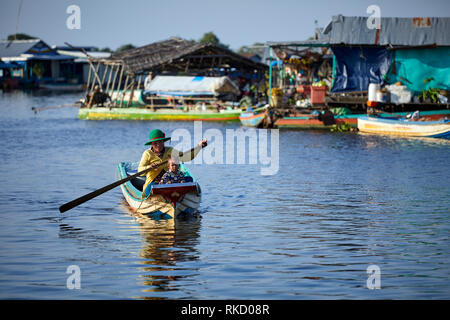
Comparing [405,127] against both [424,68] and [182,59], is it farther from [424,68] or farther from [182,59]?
[182,59]

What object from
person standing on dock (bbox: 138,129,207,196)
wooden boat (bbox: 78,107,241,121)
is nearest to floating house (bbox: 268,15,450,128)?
wooden boat (bbox: 78,107,241,121)

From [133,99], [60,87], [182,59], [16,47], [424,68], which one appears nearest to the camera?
[424,68]

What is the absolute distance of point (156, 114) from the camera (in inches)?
1329

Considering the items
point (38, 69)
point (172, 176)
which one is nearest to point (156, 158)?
point (172, 176)

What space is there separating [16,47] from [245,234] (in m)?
74.2

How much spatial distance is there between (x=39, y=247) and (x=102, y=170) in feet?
27.3

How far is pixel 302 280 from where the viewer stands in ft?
26.1

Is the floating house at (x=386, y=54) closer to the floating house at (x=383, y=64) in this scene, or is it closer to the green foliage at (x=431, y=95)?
the floating house at (x=383, y=64)

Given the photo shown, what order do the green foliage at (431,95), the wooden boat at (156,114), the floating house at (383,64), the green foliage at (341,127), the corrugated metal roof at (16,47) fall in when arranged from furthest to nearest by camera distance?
1. the corrugated metal roof at (16,47)
2. the wooden boat at (156,114)
3. the floating house at (383,64)
4. the green foliage at (341,127)
5. the green foliage at (431,95)

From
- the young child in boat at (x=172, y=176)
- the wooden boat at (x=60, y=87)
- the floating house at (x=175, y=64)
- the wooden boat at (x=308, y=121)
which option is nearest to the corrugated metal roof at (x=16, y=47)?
the wooden boat at (x=60, y=87)

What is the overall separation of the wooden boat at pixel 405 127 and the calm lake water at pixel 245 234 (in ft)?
14.5

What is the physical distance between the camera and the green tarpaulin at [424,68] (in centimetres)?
2831

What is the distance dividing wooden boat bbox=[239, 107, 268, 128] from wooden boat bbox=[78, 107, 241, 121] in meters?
1.53
